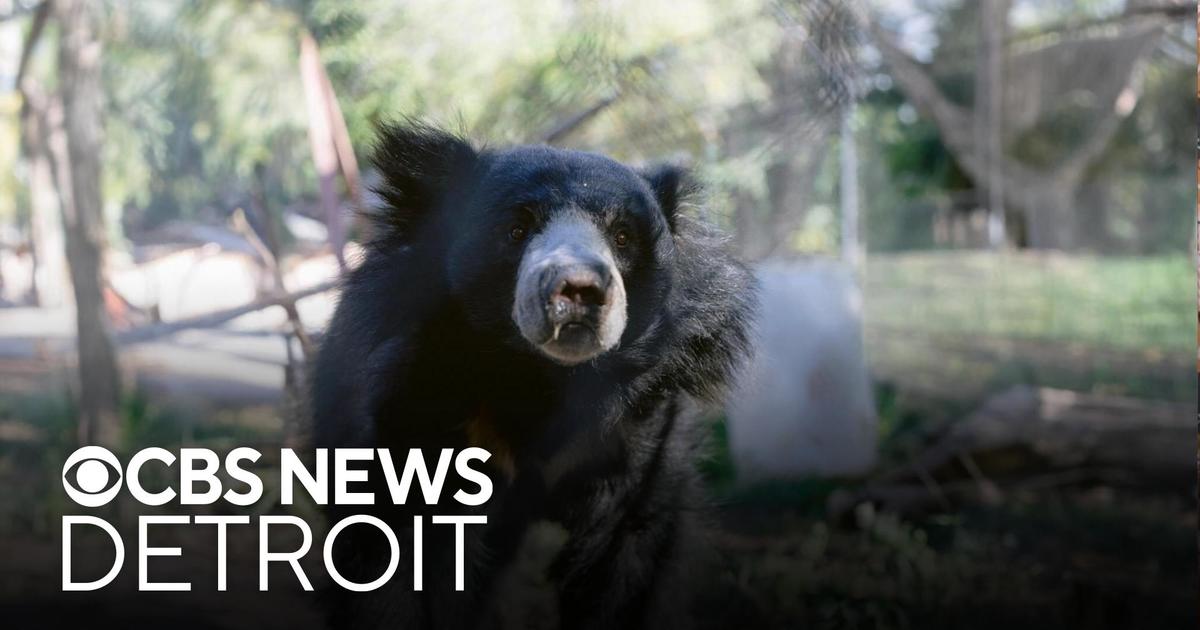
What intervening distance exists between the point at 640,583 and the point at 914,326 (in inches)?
189

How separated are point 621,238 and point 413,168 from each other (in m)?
0.40

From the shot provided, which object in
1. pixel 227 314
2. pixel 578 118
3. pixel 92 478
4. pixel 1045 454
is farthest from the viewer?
pixel 1045 454

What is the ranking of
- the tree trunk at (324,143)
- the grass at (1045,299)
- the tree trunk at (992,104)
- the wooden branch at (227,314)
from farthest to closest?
the tree trunk at (992,104) → the grass at (1045,299) → the tree trunk at (324,143) → the wooden branch at (227,314)

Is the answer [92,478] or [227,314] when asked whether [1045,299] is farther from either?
[92,478]

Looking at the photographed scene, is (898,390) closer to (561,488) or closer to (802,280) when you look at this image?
(802,280)

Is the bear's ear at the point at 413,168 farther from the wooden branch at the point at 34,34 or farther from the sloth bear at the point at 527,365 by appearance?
the wooden branch at the point at 34,34

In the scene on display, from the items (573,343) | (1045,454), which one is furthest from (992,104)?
(573,343)

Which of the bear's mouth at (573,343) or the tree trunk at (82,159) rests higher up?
the tree trunk at (82,159)

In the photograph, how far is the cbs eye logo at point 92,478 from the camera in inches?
130

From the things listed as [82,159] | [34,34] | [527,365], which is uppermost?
[34,34]

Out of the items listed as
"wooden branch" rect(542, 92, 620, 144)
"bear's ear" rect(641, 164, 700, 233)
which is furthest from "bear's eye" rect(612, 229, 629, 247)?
"wooden branch" rect(542, 92, 620, 144)

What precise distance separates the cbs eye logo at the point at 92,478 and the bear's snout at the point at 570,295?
2154mm

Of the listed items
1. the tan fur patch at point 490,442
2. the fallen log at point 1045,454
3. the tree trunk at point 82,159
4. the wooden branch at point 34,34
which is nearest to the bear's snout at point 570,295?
the tan fur patch at point 490,442

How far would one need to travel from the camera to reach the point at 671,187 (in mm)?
1987
